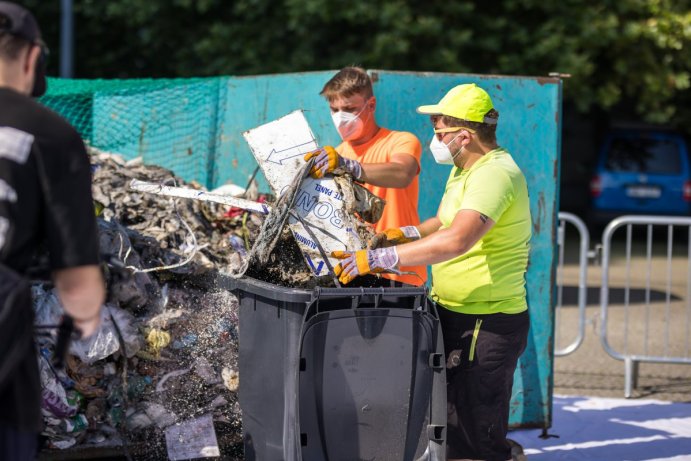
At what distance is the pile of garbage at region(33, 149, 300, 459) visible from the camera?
5.02m

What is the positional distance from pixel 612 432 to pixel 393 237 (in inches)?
90.9

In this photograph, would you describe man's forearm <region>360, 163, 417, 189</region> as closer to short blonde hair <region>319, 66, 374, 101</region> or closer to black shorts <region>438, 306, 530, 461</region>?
short blonde hair <region>319, 66, 374, 101</region>

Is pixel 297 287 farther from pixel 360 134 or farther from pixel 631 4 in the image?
pixel 631 4

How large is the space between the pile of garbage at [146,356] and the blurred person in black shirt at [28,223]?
6.90ft

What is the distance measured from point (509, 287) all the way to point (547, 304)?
5.43ft

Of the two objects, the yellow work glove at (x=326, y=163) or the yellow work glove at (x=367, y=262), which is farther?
the yellow work glove at (x=326, y=163)

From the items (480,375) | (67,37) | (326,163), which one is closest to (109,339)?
(326,163)

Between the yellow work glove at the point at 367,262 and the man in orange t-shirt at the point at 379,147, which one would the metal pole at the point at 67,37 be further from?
→ the yellow work glove at the point at 367,262

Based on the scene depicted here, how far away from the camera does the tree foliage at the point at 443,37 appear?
1391 cm

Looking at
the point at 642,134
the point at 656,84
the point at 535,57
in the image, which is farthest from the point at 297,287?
the point at 642,134

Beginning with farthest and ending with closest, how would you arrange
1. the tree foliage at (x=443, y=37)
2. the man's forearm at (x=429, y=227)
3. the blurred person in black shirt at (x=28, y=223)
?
the tree foliage at (x=443, y=37)
the man's forearm at (x=429, y=227)
the blurred person in black shirt at (x=28, y=223)

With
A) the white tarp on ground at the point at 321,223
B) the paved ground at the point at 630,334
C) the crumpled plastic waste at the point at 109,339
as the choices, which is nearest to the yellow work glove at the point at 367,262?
the white tarp on ground at the point at 321,223

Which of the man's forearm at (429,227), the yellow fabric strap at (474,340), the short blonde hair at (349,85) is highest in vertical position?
the short blonde hair at (349,85)

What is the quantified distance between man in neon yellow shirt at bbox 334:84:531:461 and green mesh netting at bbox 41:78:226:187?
3.46m
